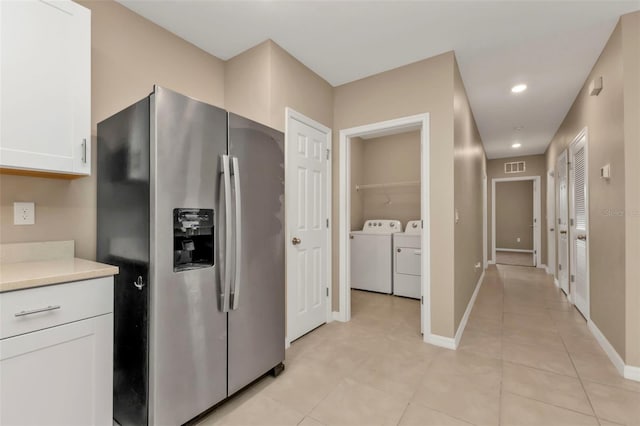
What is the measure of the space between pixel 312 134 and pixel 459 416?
2.47 m

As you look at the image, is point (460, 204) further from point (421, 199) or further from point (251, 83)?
point (251, 83)

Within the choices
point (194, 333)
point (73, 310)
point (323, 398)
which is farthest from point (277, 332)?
point (73, 310)

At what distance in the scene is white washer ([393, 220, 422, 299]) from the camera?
13.1 ft

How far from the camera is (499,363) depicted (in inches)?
89.7

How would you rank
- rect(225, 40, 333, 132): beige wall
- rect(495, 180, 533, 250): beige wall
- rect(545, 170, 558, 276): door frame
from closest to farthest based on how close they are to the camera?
rect(225, 40, 333, 132): beige wall
rect(545, 170, 558, 276): door frame
rect(495, 180, 533, 250): beige wall

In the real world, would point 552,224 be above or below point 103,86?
below

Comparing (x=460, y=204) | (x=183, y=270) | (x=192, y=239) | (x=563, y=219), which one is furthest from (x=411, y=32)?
(x=563, y=219)

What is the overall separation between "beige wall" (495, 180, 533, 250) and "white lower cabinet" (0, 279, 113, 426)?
10.5 metres

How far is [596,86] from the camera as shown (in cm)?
267

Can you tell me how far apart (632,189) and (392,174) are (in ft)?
10.3

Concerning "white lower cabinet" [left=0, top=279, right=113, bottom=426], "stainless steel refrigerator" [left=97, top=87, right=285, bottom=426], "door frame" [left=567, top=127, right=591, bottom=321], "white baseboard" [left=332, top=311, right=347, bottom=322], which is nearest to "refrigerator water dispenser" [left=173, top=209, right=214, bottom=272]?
"stainless steel refrigerator" [left=97, top=87, right=285, bottom=426]

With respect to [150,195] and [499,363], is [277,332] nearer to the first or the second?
[150,195]

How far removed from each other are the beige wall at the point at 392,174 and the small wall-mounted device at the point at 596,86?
7.23 ft

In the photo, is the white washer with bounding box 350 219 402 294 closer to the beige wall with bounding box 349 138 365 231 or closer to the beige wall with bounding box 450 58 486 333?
the beige wall with bounding box 349 138 365 231
